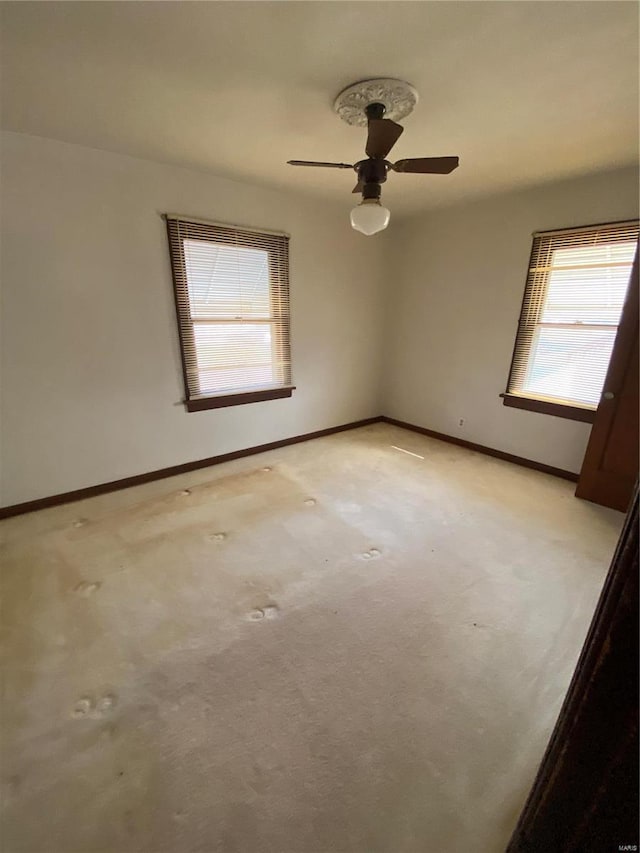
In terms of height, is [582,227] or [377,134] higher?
[377,134]

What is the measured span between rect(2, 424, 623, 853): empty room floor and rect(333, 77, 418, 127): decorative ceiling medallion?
2.42 meters

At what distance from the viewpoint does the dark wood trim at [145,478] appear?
8.77 feet

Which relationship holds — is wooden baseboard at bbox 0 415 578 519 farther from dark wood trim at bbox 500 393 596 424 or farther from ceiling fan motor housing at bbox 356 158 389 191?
ceiling fan motor housing at bbox 356 158 389 191

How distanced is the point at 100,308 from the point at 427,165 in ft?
7.67

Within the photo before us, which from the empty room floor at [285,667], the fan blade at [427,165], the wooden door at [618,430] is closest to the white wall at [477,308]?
the wooden door at [618,430]

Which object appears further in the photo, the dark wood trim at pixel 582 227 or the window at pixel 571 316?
the window at pixel 571 316

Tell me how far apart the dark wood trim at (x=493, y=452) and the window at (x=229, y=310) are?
181cm

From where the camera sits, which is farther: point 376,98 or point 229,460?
Answer: point 229,460

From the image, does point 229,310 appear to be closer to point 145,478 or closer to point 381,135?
point 145,478

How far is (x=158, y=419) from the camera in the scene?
123 inches

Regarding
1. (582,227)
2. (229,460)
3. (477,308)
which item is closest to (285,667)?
(229,460)

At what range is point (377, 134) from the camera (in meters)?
1.77

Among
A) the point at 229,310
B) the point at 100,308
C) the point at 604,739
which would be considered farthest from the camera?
the point at 229,310

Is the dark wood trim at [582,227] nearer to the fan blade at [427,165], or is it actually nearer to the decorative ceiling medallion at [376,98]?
the fan blade at [427,165]
